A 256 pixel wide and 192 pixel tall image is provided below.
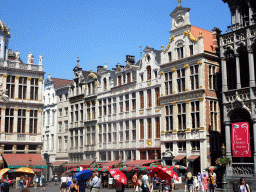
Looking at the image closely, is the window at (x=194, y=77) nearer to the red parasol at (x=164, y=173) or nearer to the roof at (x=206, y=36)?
the roof at (x=206, y=36)

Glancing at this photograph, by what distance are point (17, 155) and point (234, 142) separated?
2723cm

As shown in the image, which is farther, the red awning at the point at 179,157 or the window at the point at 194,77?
the window at the point at 194,77

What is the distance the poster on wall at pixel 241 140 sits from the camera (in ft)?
106

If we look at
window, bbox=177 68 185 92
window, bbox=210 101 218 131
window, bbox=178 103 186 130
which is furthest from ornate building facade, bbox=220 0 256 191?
window, bbox=178 103 186 130

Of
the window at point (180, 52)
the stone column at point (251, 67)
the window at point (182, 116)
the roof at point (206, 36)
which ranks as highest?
the roof at point (206, 36)

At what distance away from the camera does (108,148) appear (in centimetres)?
5025

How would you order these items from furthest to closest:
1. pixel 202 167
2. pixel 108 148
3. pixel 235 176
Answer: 1. pixel 108 148
2. pixel 202 167
3. pixel 235 176

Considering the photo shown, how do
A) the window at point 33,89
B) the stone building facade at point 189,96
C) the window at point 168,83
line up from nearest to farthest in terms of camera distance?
the stone building facade at point 189,96 → the window at point 168,83 → the window at point 33,89

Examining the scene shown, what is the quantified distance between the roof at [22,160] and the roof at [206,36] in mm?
23791

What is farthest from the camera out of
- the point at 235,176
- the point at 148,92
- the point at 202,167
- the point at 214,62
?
the point at 148,92

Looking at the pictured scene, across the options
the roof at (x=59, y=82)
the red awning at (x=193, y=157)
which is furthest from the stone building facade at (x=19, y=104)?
the red awning at (x=193, y=157)

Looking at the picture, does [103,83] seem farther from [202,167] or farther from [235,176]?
[235,176]

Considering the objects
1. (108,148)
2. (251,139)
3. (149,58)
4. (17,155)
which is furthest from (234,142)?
(17,155)

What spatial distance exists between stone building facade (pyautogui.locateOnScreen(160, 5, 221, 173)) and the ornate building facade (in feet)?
8.48
